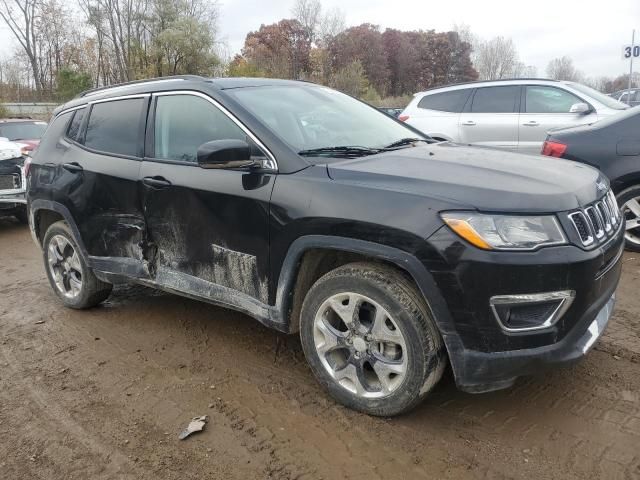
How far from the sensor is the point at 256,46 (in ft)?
182

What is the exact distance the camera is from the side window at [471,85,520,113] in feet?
26.8

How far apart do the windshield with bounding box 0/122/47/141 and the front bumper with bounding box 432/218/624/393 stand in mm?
10638

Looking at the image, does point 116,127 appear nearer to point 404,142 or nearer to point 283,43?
point 404,142

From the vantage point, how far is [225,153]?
2859 millimetres

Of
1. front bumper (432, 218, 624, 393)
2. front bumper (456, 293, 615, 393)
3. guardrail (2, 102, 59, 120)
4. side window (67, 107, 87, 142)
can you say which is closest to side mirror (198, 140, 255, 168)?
front bumper (432, 218, 624, 393)

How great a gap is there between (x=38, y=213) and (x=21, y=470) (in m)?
2.67

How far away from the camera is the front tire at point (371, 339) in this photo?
2525 mm

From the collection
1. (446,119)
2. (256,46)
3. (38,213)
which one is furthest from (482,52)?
(38,213)

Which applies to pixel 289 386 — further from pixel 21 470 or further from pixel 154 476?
pixel 21 470

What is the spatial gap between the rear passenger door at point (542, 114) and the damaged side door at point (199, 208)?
19.0 ft

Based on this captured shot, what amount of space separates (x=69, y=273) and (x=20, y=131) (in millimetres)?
7756

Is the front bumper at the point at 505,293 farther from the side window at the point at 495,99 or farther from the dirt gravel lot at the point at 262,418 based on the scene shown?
the side window at the point at 495,99

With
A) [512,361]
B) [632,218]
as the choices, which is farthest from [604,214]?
[632,218]

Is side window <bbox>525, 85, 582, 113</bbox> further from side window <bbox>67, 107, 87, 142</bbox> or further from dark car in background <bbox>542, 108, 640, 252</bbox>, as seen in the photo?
side window <bbox>67, 107, 87, 142</bbox>
